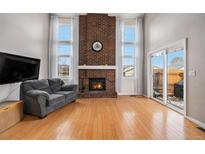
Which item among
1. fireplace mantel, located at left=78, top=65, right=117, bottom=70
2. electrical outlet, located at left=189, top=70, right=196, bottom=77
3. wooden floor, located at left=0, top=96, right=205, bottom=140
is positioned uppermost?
fireplace mantel, located at left=78, top=65, right=117, bottom=70

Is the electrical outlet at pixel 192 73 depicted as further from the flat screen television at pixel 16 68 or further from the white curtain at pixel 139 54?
the flat screen television at pixel 16 68

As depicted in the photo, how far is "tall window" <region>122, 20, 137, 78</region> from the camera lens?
673 cm

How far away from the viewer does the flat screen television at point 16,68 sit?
118 inches

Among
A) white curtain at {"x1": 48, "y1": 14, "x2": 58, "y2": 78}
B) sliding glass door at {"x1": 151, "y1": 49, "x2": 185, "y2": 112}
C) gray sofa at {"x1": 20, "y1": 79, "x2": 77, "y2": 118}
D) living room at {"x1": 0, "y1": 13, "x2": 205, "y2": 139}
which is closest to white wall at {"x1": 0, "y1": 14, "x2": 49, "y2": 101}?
living room at {"x1": 0, "y1": 13, "x2": 205, "y2": 139}

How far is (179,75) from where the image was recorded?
160 inches

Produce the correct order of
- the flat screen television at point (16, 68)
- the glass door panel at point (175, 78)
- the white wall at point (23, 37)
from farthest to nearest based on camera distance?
the glass door panel at point (175, 78), the white wall at point (23, 37), the flat screen television at point (16, 68)

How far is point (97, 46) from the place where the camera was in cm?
655

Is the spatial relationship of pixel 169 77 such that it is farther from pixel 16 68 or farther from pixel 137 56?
pixel 16 68

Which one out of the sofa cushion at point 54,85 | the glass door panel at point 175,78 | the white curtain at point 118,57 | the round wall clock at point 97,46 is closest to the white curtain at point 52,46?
the sofa cushion at point 54,85

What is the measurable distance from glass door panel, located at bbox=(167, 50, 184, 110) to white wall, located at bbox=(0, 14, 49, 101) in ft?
15.9

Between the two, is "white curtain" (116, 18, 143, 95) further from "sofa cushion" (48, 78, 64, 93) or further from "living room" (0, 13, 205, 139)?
"sofa cushion" (48, 78, 64, 93)

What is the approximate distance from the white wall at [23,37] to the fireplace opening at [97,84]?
7.05 ft

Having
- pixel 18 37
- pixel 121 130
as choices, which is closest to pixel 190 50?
pixel 121 130

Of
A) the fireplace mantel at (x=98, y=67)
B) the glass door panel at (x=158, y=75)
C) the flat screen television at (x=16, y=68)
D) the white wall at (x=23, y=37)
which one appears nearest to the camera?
the flat screen television at (x=16, y=68)
